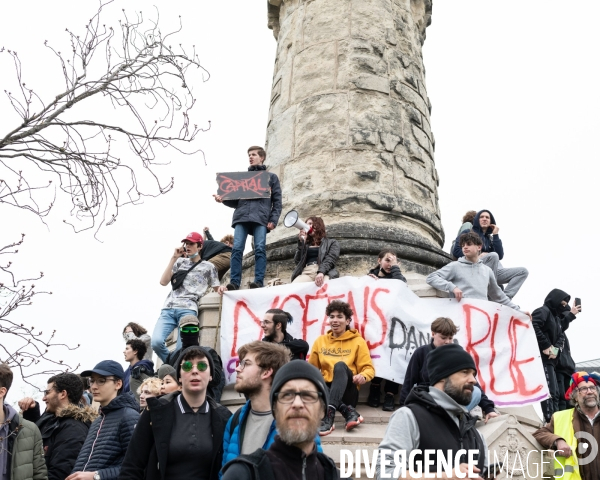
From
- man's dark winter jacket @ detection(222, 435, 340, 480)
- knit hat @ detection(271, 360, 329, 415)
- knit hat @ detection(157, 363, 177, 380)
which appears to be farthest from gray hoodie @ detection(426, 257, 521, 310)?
man's dark winter jacket @ detection(222, 435, 340, 480)

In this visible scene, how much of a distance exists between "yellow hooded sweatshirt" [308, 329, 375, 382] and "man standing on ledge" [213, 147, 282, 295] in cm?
195

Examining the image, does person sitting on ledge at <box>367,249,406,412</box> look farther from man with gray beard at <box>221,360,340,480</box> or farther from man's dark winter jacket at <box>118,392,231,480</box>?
man with gray beard at <box>221,360,340,480</box>

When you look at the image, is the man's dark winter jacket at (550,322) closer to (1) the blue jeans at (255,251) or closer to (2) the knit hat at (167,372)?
(1) the blue jeans at (255,251)

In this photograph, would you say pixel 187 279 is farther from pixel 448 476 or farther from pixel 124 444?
pixel 448 476

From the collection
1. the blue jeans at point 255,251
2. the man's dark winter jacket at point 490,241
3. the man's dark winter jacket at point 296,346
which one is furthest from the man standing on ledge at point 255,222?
the man's dark winter jacket at point 490,241

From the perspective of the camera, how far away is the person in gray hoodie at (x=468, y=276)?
23.6 feet

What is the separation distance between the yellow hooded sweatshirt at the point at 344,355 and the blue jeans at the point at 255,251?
1.99 m

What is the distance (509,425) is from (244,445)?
2.68m

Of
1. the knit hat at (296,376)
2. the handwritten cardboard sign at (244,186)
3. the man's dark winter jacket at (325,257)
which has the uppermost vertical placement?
the handwritten cardboard sign at (244,186)

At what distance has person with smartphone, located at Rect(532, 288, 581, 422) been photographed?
761 cm

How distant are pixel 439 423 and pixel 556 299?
5338mm

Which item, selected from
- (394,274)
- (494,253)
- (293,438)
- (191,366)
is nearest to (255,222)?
(394,274)

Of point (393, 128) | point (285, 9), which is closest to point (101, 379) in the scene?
point (393, 128)

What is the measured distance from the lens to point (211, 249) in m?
9.59
